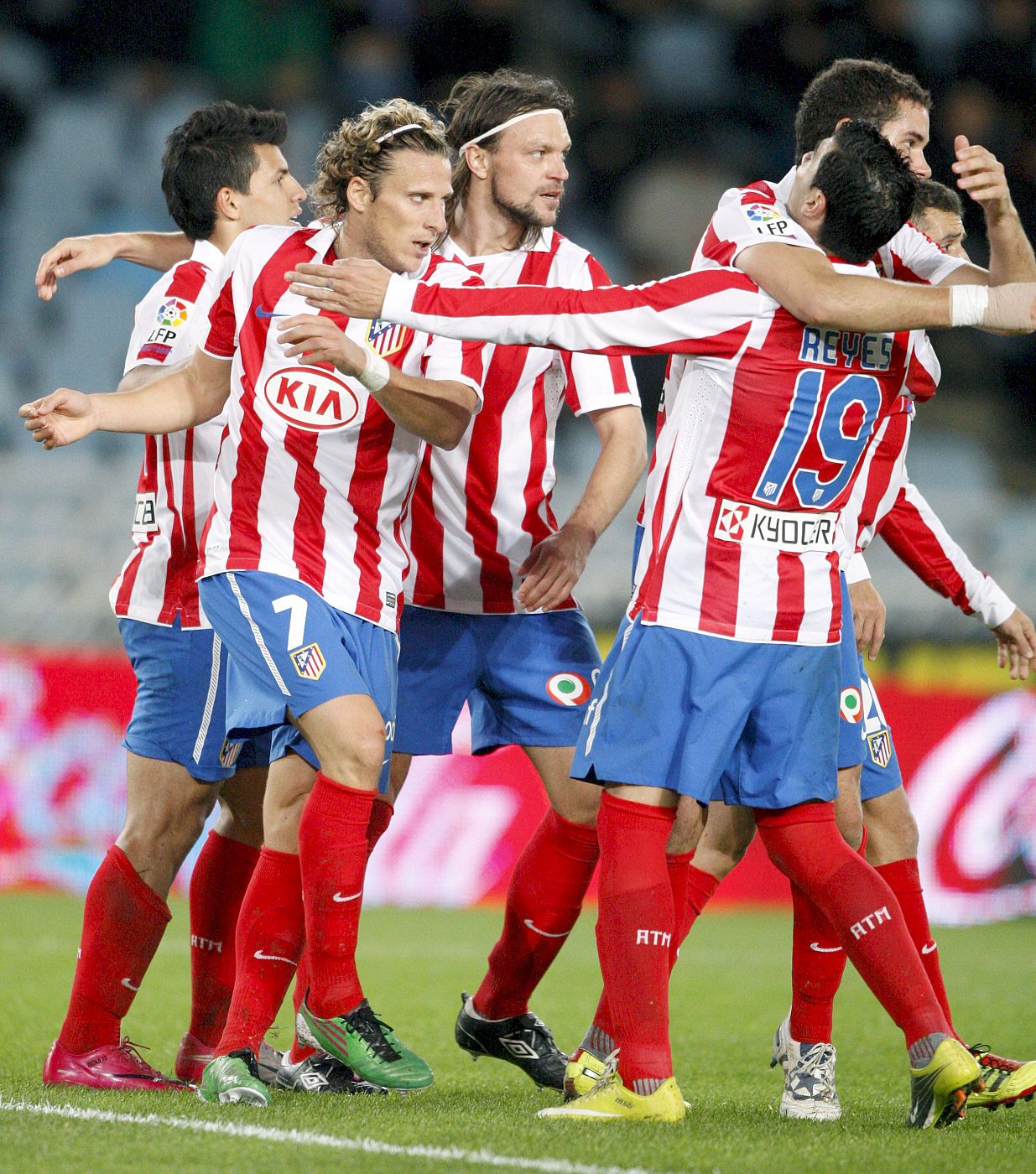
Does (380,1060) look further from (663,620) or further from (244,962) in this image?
(663,620)

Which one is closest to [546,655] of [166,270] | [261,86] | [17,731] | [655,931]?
[655,931]

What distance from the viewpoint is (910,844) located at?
4.36 meters

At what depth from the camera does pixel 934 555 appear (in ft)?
15.2

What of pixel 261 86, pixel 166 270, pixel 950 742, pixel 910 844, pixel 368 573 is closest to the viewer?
pixel 368 573

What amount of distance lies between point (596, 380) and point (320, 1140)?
2.12 m

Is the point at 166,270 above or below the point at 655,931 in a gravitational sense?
above

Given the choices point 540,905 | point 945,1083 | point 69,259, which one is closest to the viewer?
point 945,1083

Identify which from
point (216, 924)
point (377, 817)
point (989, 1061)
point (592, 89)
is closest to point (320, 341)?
point (377, 817)

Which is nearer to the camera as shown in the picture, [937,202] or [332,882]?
[332,882]

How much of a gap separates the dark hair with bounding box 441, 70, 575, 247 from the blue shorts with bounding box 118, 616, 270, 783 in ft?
4.53

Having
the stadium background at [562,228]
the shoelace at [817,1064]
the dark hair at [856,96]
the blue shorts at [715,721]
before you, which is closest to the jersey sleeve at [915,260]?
the dark hair at [856,96]

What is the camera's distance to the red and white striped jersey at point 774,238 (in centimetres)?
363

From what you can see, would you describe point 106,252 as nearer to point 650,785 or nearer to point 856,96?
point 856,96

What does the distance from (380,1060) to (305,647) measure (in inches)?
36.8
